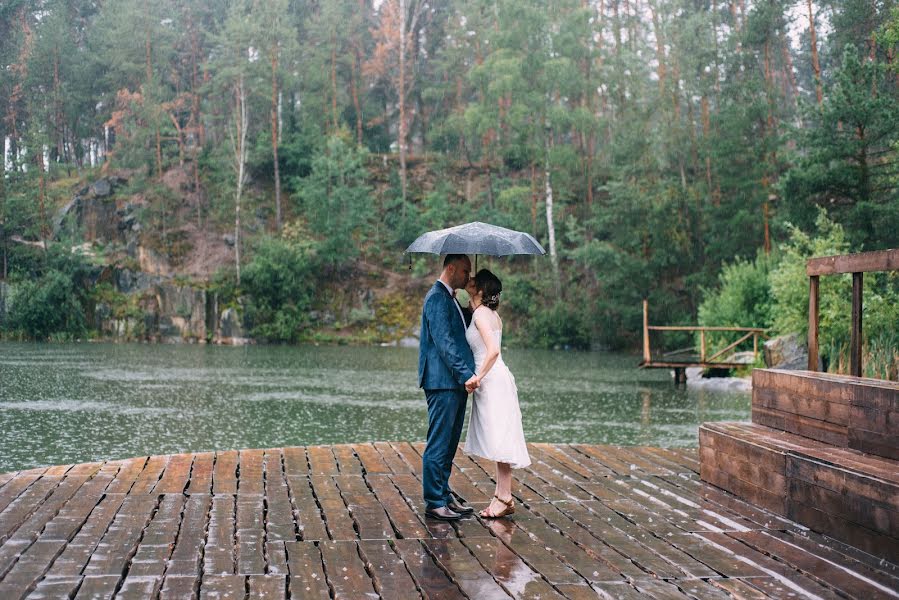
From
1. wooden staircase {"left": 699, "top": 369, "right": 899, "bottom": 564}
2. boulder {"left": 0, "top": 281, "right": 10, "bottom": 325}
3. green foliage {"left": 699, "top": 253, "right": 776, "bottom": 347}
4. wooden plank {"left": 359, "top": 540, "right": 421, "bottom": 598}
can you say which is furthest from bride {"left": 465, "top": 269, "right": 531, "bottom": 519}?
boulder {"left": 0, "top": 281, "right": 10, "bottom": 325}

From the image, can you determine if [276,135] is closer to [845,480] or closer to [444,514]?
[444,514]

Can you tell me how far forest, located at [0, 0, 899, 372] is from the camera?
32.6 meters

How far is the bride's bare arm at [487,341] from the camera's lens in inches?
214

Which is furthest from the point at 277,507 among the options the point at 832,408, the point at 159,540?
the point at 832,408

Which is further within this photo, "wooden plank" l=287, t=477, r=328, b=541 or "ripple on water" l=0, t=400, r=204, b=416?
"ripple on water" l=0, t=400, r=204, b=416

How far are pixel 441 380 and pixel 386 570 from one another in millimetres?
1390

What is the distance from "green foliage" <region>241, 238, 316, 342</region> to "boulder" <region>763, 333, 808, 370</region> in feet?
73.8

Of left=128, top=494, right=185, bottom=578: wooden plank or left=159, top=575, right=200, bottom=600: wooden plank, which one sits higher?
left=128, top=494, right=185, bottom=578: wooden plank

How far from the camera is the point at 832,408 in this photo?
18.4ft

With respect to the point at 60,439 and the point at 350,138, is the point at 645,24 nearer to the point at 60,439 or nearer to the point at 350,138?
the point at 350,138

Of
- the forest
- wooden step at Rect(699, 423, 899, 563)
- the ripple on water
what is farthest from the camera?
the forest

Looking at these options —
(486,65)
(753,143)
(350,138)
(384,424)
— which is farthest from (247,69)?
(384,424)

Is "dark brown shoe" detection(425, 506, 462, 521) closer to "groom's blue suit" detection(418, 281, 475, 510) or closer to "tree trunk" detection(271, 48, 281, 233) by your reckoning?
"groom's blue suit" detection(418, 281, 475, 510)

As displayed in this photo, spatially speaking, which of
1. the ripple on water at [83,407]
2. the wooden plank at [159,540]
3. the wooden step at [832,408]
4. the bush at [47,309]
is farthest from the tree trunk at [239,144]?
the wooden step at [832,408]
